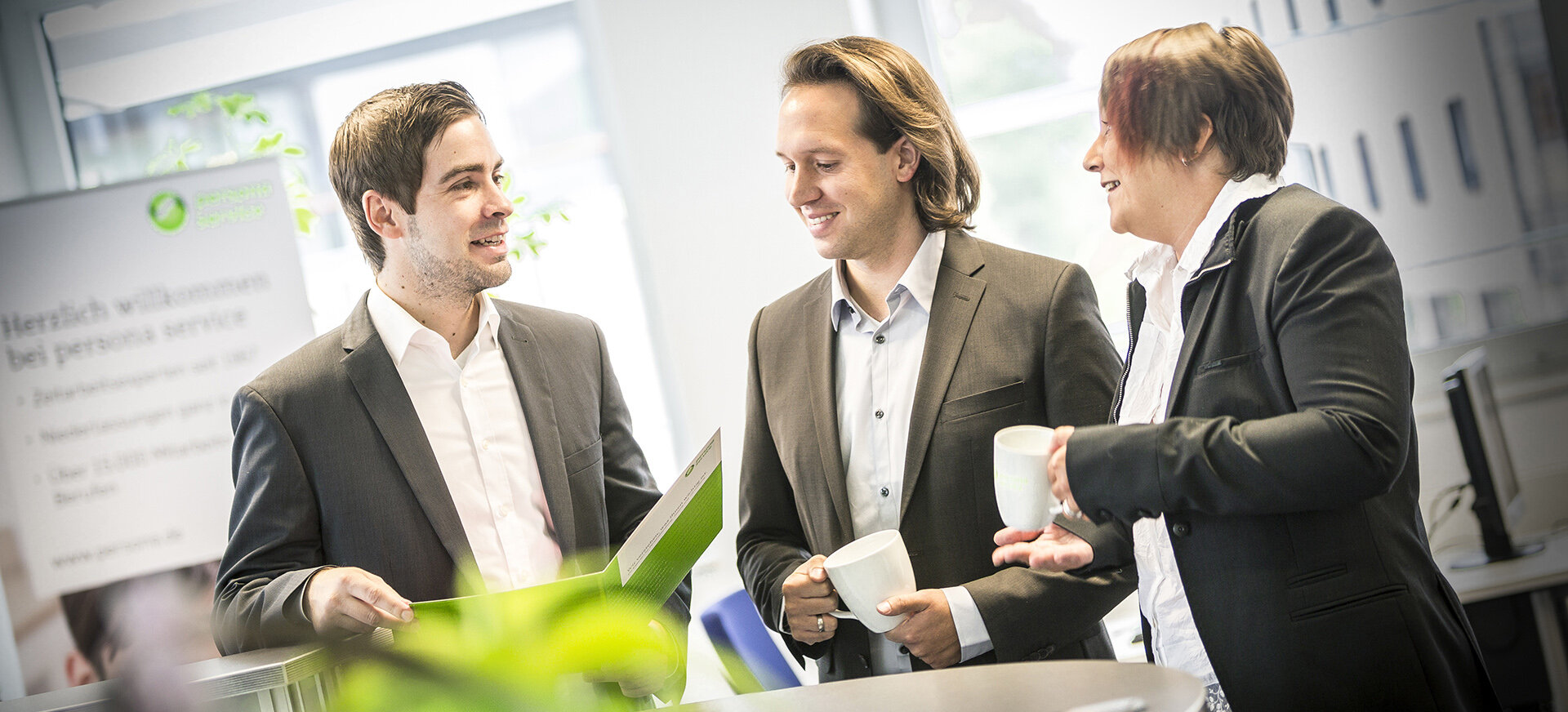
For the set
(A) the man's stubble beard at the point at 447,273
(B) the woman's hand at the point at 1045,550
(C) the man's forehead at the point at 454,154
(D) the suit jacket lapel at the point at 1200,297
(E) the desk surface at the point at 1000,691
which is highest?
(C) the man's forehead at the point at 454,154

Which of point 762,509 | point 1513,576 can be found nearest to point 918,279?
point 762,509

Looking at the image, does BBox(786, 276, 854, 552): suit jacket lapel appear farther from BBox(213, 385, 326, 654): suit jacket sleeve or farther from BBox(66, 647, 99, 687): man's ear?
BBox(66, 647, 99, 687): man's ear

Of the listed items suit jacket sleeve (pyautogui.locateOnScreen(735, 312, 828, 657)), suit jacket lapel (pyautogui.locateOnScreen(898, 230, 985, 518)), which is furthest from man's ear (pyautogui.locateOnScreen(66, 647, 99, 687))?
suit jacket lapel (pyautogui.locateOnScreen(898, 230, 985, 518))

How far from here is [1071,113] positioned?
11.3 feet

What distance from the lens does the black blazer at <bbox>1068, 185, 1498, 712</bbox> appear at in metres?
1.12

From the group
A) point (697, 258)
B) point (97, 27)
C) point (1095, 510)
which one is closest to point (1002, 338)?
point (1095, 510)

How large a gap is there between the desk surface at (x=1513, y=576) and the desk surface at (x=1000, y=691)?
183cm

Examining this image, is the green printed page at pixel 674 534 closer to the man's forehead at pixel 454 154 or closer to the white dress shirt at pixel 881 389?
the white dress shirt at pixel 881 389

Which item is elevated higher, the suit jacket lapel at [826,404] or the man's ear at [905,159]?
the man's ear at [905,159]

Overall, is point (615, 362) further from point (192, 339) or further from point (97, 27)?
point (97, 27)

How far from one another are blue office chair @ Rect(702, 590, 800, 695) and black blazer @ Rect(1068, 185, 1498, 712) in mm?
1304

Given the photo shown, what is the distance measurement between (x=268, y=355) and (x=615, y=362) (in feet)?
3.97

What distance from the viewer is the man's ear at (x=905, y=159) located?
1793 millimetres

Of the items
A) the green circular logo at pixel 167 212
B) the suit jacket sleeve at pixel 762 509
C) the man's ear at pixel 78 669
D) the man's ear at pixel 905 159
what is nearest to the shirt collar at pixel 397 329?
the suit jacket sleeve at pixel 762 509
